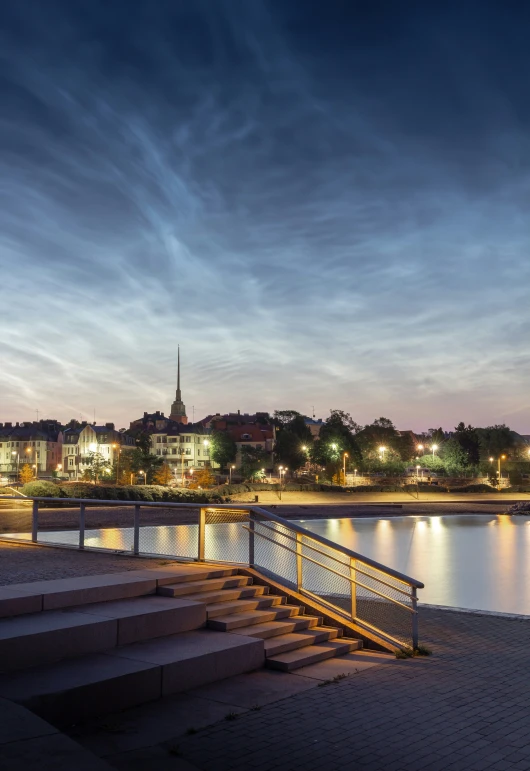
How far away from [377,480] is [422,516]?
47.1 meters

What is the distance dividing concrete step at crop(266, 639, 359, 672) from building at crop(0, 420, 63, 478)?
15996cm

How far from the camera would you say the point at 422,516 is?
53875 mm

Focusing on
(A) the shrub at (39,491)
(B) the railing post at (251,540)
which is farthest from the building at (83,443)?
(B) the railing post at (251,540)

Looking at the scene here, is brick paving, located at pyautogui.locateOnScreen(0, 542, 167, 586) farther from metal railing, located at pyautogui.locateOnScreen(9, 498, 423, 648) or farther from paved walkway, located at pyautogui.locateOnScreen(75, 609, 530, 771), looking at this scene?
paved walkway, located at pyautogui.locateOnScreen(75, 609, 530, 771)

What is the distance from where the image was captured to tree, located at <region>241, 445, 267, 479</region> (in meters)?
106

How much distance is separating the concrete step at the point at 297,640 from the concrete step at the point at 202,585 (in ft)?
3.96

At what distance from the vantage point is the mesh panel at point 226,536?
1112cm

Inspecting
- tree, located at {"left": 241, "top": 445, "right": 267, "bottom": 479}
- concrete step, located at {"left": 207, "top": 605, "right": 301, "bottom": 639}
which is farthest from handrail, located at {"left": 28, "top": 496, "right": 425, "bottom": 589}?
tree, located at {"left": 241, "top": 445, "right": 267, "bottom": 479}

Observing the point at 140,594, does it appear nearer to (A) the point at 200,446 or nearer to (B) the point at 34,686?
(B) the point at 34,686

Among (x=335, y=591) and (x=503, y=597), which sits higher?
(x=335, y=591)

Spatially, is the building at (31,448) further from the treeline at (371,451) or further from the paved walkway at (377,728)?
the paved walkway at (377,728)

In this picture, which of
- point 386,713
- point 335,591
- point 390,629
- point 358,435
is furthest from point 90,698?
point 358,435

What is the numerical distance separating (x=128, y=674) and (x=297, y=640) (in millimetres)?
2896

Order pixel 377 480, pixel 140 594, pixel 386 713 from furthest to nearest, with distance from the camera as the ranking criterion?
1. pixel 377 480
2. pixel 140 594
3. pixel 386 713
